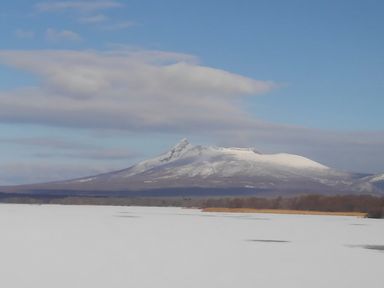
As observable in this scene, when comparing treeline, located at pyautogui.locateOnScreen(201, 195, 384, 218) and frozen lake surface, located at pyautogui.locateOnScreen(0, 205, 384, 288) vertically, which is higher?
treeline, located at pyautogui.locateOnScreen(201, 195, 384, 218)

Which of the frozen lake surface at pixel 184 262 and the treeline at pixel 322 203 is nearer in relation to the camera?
the frozen lake surface at pixel 184 262

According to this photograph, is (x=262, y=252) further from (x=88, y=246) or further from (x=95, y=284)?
(x=95, y=284)

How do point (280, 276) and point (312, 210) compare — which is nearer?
point (280, 276)

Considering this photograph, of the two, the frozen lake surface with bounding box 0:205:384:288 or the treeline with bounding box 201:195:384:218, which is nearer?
the frozen lake surface with bounding box 0:205:384:288

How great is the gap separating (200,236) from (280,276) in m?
17.1

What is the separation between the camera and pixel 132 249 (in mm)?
28406

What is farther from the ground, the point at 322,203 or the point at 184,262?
the point at 322,203

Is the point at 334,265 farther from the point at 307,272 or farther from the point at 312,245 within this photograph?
the point at 312,245

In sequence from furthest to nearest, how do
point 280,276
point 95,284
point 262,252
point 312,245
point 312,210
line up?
point 312,210
point 312,245
point 262,252
point 280,276
point 95,284

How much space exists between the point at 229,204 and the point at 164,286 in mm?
102741

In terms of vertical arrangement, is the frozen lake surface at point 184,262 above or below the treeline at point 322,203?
below

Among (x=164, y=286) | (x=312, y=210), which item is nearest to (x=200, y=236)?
(x=164, y=286)

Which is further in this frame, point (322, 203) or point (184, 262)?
point (322, 203)

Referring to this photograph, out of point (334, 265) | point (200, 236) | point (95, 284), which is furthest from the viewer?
point (200, 236)
